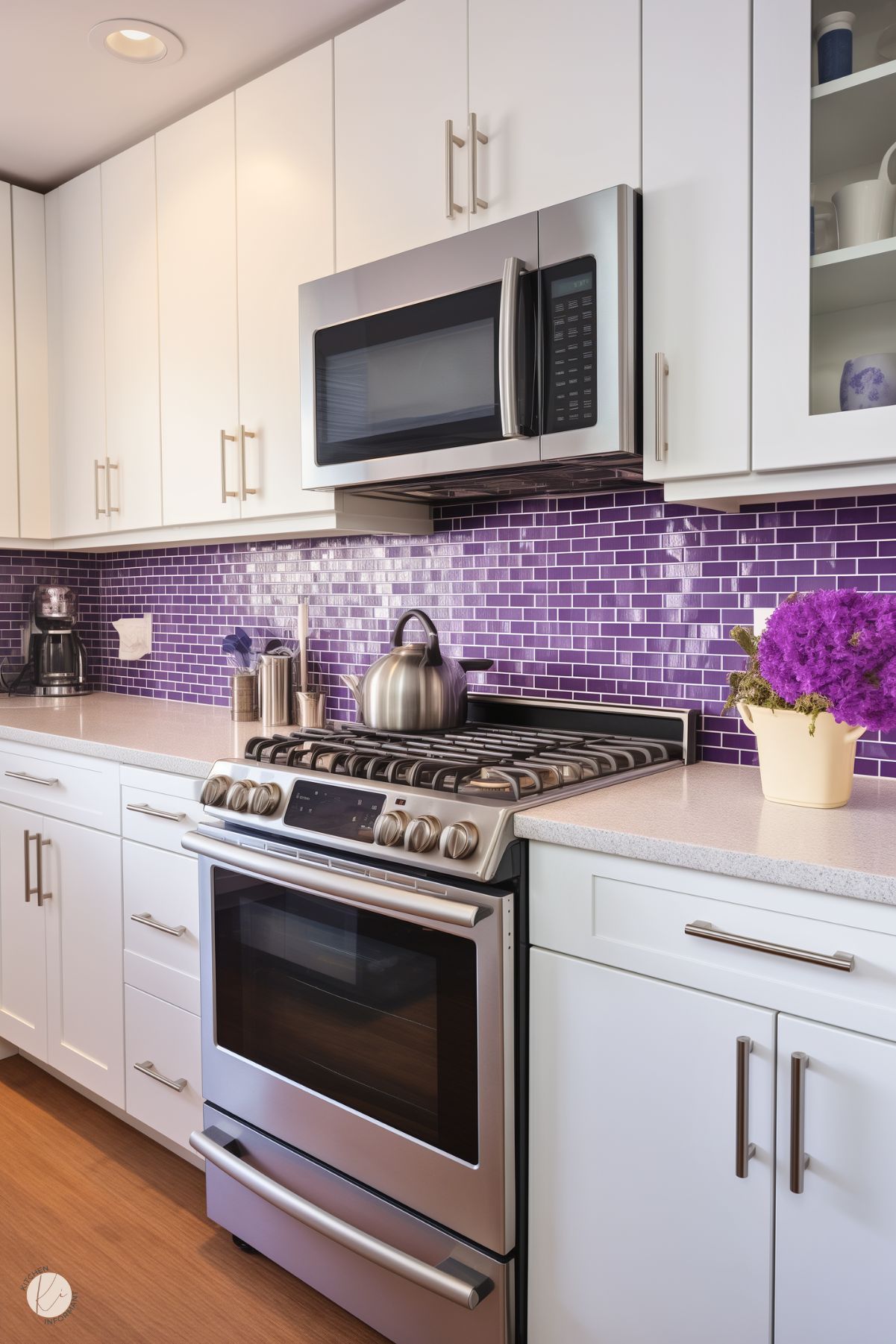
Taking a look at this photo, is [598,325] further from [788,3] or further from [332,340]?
[332,340]

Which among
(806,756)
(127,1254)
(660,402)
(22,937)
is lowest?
(127,1254)

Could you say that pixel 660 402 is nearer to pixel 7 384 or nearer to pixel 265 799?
pixel 265 799

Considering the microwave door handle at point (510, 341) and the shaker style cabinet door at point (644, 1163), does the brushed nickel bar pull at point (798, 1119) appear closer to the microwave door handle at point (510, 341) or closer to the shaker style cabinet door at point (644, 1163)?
the shaker style cabinet door at point (644, 1163)

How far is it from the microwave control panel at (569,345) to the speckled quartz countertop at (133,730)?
1.00 meters

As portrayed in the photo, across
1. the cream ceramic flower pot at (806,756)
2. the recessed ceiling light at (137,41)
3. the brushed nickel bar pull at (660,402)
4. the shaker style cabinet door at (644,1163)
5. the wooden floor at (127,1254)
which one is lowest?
the wooden floor at (127,1254)

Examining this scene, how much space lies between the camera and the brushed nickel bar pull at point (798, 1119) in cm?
119

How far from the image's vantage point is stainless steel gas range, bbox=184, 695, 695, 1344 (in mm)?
1465

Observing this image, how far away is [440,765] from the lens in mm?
1626

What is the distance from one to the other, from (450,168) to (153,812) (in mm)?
1476

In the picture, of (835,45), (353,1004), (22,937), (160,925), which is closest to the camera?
(835,45)

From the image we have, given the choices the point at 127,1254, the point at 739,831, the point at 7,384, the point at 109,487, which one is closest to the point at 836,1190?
the point at 739,831

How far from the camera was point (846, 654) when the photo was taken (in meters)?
1.38

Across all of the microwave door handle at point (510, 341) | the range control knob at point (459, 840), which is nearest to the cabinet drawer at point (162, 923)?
the range control knob at point (459, 840)

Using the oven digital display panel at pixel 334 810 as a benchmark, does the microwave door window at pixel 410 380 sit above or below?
above
